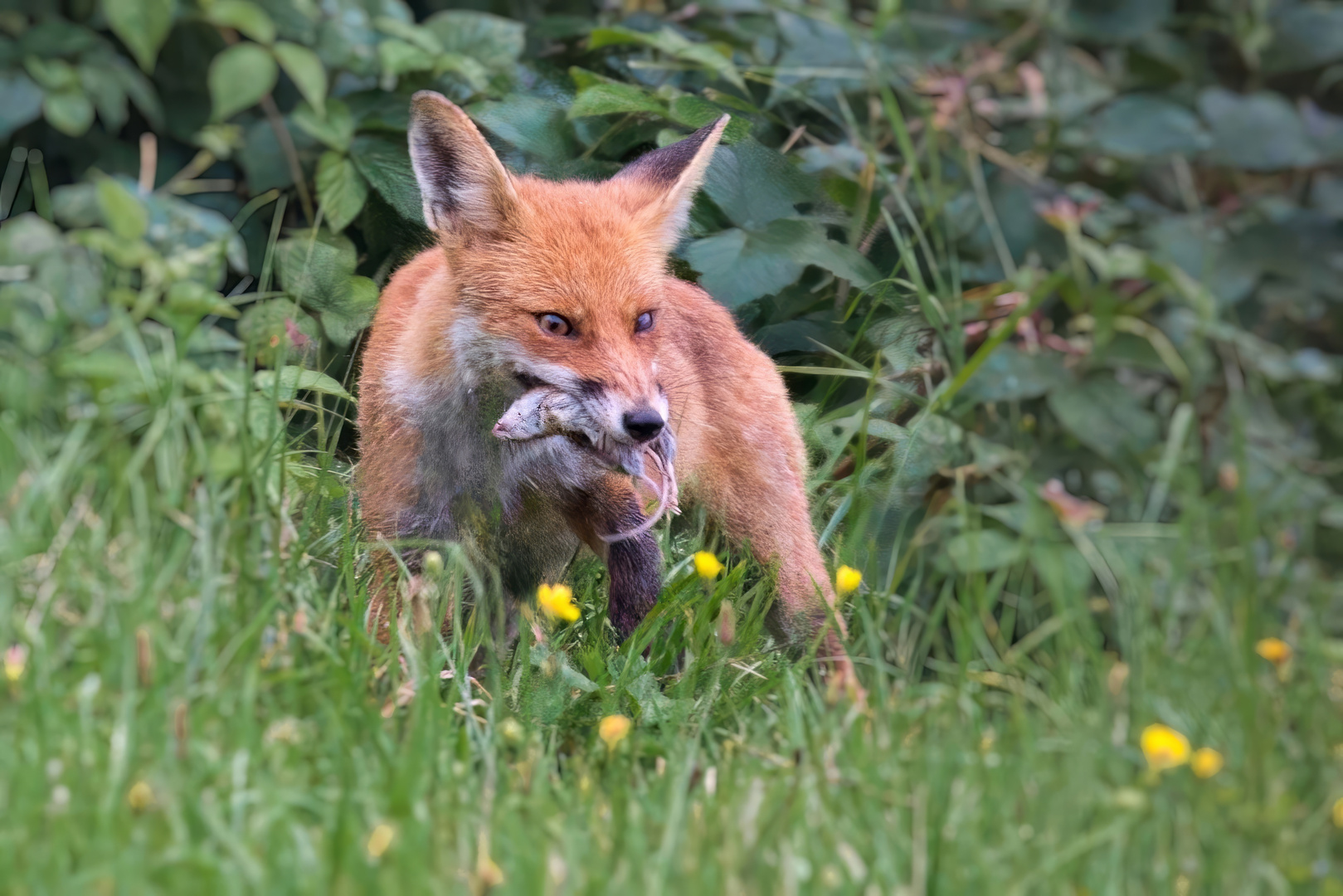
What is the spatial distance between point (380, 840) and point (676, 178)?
1.34m

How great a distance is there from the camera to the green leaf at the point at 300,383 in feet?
8.87

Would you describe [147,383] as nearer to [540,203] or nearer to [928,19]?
[540,203]

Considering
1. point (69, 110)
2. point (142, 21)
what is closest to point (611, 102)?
point (142, 21)

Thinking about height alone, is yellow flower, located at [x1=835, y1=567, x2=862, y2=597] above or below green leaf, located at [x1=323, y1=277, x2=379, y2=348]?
below

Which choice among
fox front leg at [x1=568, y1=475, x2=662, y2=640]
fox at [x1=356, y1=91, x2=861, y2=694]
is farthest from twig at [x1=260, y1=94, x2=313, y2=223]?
fox front leg at [x1=568, y1=475, x2=662, y2=640]

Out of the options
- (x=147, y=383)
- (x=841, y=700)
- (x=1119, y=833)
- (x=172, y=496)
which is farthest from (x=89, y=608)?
(x=1119, y=833)

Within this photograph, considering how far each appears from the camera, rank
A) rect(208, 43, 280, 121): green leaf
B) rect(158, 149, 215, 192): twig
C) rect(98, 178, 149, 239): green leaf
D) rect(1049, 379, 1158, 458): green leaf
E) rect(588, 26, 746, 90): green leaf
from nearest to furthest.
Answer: rect(588, 26, 746, 90): green leaf → rect(98, 178, 149, 239): green leaf → rect(208, 43, 280, 121): green leaf → rect(1049, 379, 1158, 458): green leaf → rect(158, 149, 215, 192): twig

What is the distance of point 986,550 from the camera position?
3816 millimetres

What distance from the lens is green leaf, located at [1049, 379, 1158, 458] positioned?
14.5ft

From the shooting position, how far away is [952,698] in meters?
2.26

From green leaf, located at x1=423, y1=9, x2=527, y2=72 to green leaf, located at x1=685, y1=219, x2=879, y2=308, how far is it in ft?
3.86

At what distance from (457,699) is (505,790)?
0.49m

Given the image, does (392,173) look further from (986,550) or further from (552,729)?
(986,550)

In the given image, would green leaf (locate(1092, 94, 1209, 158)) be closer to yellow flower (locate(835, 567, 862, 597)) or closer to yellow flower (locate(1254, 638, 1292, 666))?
yellow flower (locate(1254, 638, 1292, 666))
